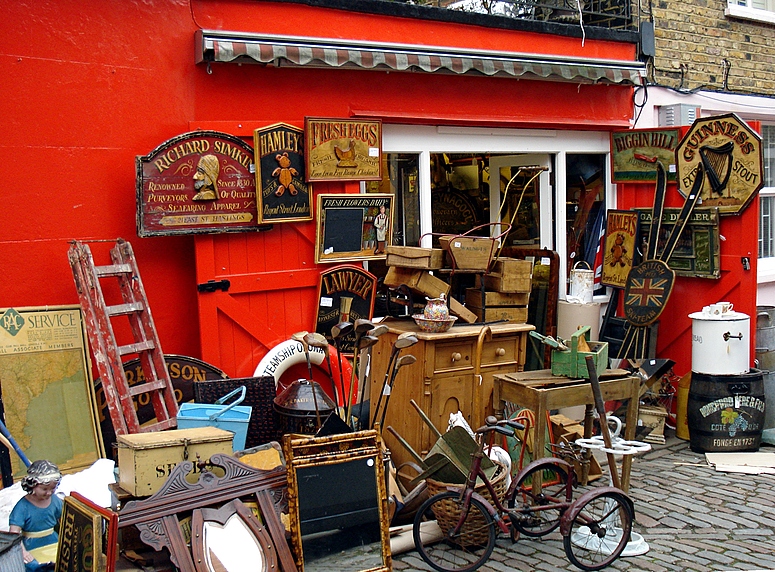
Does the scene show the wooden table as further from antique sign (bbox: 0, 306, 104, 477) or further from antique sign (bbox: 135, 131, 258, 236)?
antique sign (bbox: 0, 306, 104, 477)

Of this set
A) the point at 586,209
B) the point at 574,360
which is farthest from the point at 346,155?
the point at 586,209

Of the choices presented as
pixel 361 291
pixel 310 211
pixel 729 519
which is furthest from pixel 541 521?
pixel 310 211

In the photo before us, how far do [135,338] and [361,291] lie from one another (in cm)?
202

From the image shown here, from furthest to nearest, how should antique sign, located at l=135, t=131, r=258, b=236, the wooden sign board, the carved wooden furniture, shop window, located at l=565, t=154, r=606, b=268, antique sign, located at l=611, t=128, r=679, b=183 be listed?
shop window, located at l=565, t=154, r=606, b=268 < antique sign, located at l=611, t=128, r=679, b=183 < antique sign, located at l=135, t=131, r=258, b=236 < the carved wooden furniture < the wooden sign board

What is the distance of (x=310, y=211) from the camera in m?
6.88

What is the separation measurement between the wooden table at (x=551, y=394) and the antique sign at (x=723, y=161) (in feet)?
9.84

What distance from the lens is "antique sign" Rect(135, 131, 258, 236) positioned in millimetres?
6055

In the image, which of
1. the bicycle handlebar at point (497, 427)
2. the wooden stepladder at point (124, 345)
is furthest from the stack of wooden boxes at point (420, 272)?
the wooden stepladder at point (124, 345)

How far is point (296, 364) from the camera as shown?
6.96 meters

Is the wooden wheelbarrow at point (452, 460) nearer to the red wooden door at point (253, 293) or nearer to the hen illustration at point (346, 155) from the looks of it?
the red wooden door at point (253, 293)

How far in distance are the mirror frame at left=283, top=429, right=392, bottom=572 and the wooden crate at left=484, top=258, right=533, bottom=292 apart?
274 cm

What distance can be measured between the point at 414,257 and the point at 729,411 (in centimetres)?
317

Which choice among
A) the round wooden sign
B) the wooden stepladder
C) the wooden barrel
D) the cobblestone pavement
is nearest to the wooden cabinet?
the cobblestone pavement

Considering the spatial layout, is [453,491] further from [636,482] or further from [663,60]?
[663,60]
